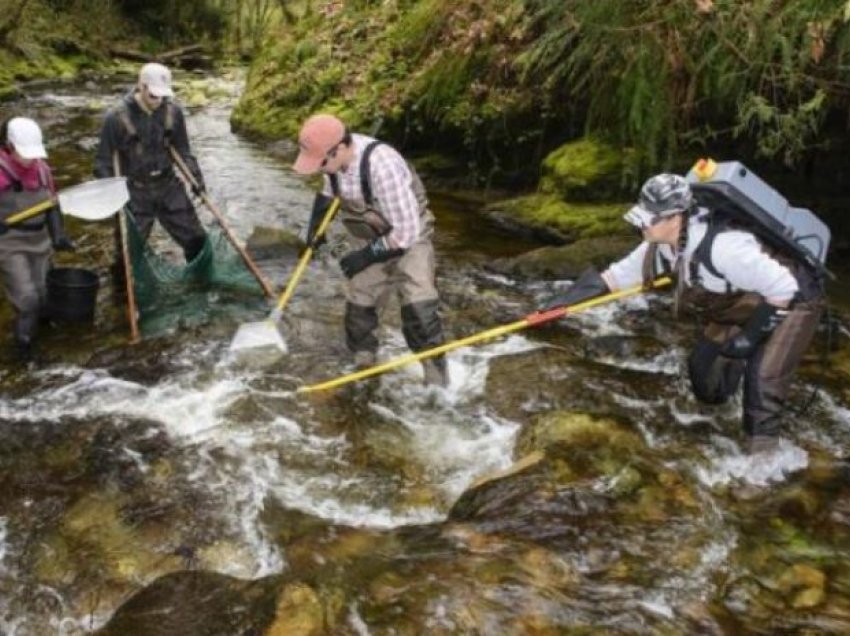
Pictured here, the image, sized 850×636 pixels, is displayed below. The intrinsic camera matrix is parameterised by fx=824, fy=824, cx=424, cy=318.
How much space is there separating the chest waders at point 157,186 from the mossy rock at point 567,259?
11.2ft

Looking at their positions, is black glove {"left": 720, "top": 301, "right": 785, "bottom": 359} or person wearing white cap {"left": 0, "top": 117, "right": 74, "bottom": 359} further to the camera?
person wearing white cap {"left": 0, "top": 117, "right": 74, "bottom": 359}

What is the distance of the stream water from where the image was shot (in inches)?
172

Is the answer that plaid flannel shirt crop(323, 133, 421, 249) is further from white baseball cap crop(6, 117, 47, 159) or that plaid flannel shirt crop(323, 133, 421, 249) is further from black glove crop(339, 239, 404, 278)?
white baseball cap crop(6, 117, 47, 159)

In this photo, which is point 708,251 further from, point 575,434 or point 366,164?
point 366,164

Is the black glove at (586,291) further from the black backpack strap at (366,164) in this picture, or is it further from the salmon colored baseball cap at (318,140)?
the salmon colored baseball cap at (318,140)

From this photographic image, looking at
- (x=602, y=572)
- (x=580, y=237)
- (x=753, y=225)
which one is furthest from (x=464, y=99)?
(x=602, y=572)

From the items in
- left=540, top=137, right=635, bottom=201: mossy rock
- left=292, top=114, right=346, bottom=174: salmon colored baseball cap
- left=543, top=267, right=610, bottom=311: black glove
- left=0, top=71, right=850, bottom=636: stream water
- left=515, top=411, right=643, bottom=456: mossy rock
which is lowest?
left=0, top=71, right=850, bottom=636: stream water

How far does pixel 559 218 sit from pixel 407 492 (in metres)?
5.48

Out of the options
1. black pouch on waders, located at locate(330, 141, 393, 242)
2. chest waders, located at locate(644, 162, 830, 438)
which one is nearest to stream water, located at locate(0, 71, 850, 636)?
chest waders, located at locate(644, 162, 830, 438)

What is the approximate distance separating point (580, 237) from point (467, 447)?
446 cm

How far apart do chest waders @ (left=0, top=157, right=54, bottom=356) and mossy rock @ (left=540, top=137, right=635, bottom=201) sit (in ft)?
20.0

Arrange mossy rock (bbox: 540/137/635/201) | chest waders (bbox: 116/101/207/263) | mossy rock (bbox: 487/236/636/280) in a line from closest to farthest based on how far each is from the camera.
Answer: chest waders (bbox: 116/101/207/263), mossy rock (bbox: 487/236/636/280), mossy rock (bbox: 540/137/635/201)

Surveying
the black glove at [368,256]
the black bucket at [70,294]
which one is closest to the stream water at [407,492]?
the black bucket at [70,294]

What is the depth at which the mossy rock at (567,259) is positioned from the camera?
8969 mm
